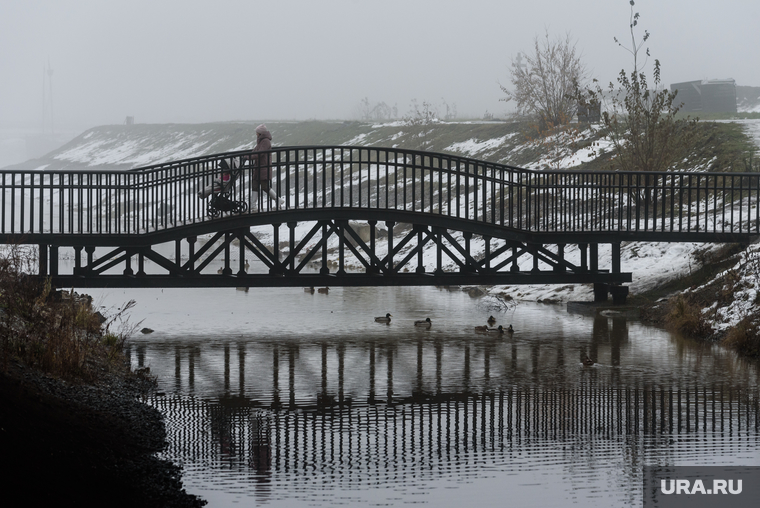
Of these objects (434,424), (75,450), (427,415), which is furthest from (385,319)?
(75,450)

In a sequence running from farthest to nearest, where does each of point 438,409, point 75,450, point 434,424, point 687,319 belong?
1. point 687,319
2. point 438,409
3. point 434,424
4. point 75,450

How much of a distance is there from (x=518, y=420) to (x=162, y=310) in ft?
40.6

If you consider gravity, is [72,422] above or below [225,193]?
below

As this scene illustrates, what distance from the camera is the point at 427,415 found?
9688mm

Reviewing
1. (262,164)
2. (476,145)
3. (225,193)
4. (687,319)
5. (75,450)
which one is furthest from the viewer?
(476,145)

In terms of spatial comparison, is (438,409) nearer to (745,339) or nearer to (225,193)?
(745,339)

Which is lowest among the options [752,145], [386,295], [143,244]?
[386,295]

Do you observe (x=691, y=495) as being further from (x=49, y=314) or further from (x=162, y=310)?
(x=162, y=310)

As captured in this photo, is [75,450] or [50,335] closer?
[75,450]

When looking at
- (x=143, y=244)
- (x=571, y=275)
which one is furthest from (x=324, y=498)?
(x=571, y=275)

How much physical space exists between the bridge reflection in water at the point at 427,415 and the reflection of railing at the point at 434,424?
2 centimetres

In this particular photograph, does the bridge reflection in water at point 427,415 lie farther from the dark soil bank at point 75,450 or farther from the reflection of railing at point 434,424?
the dark soil bank at point 75,450

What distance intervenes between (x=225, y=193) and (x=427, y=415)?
8.81 metres

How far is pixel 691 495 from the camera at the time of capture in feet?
22.4
